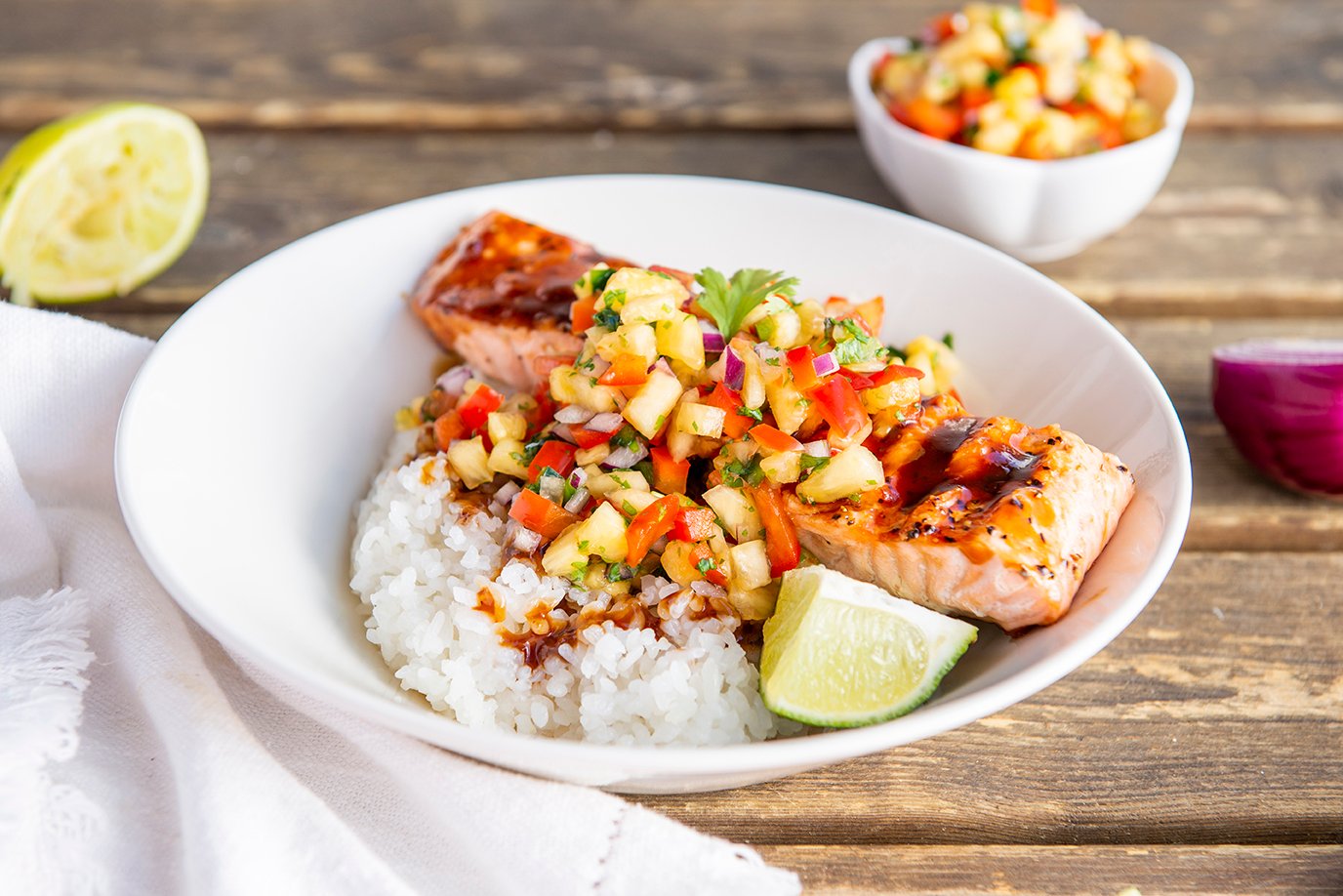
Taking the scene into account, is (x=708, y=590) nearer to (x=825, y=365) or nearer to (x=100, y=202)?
(x=825, y=365)

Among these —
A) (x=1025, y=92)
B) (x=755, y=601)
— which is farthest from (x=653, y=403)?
(x=1025, y=92)

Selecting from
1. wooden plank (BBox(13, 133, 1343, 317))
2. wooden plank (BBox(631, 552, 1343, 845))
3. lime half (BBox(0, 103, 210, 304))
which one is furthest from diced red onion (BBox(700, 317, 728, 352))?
lime half (BBox(0, 103, 210, 304))

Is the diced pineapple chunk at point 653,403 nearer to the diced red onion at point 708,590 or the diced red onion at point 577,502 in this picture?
the diced red onion at point 577,502

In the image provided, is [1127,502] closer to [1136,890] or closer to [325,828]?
[1136,890]

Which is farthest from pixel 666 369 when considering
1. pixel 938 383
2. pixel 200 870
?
Result: pixel 200 870

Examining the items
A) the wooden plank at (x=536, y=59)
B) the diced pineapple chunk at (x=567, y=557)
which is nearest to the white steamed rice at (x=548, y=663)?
the diced pineapple chunk at (x=567, y=557)

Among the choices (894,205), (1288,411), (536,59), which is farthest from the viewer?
(536,59)
